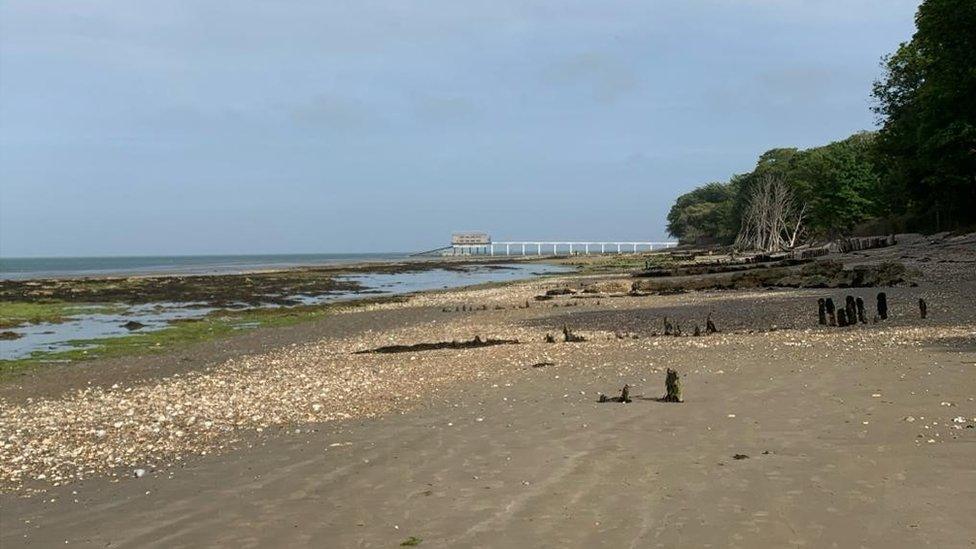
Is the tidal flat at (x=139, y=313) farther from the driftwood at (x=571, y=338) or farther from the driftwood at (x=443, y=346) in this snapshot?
the driftwood at (x=571, y=338)

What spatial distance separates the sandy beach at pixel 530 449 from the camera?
5.57m

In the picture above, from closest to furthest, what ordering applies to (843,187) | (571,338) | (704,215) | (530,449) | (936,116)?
1. (530,449)
2. (571,338)
3. (936,116)
4. (843,187)
5. (704,215)

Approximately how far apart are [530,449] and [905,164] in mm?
43377

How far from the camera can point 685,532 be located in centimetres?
521

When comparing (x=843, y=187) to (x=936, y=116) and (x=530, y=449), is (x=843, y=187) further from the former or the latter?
(x=530, y=449)

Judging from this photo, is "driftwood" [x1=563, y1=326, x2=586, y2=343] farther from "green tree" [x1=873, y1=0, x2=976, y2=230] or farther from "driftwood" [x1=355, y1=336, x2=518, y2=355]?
"green tree" [x1=873, y1=0, x2=976, y2=230]

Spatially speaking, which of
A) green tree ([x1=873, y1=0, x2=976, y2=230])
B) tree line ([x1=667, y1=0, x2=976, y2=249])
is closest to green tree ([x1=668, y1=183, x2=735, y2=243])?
tree line ([x1=667, y1=0, x2=976, y2=249])

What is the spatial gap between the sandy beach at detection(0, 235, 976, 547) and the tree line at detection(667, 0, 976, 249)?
1985cm

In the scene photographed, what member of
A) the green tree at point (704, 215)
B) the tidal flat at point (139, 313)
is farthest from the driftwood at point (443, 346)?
the green tree at point (704, 215)

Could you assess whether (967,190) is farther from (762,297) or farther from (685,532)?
(685,532)

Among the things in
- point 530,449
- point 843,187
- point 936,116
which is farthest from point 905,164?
point 530,449

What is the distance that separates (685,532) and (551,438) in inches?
117

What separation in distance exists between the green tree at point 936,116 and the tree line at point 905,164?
5 cm

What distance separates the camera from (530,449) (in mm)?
7715
